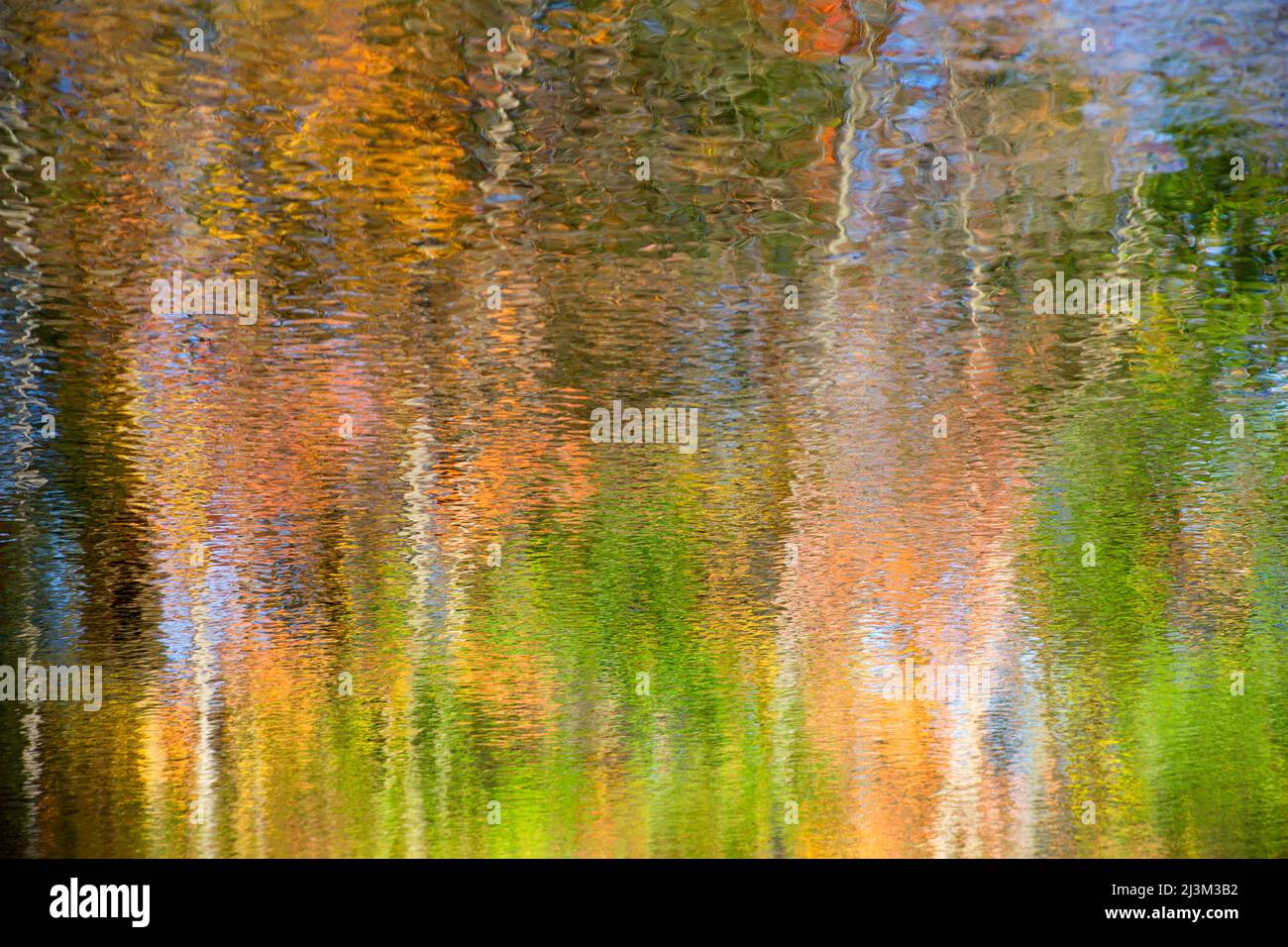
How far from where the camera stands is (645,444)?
4145 mm

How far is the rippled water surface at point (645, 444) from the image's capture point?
279 cm

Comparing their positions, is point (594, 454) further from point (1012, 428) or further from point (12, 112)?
point (12, 112)

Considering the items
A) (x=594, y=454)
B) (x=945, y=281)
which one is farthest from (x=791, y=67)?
(x=594, y=454)

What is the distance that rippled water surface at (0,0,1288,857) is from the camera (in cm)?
279

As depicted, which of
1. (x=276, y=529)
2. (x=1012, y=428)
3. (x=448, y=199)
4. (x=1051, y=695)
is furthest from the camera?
(x=1051, y=695)

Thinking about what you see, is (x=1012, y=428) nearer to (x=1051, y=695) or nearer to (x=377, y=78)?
(x=1051, y=695)

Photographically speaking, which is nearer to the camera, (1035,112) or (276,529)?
(1035,112)

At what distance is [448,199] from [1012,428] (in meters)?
2.25

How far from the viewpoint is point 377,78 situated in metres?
2.76
